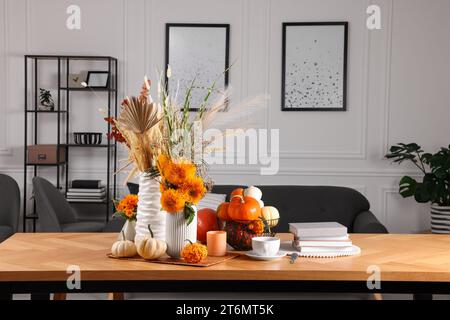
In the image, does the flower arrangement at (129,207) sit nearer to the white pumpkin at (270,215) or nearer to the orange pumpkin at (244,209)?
the orange pumpkin at (244,209)

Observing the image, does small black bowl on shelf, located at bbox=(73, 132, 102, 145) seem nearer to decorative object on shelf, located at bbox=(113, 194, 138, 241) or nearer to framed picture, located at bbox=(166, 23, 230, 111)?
framed picture, located at bbox=(166, 23, 230, 111)

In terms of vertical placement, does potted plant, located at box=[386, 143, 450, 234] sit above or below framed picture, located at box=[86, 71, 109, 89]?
below

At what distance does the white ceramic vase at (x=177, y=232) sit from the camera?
7.31ft

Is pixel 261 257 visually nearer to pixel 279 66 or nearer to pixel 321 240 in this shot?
pixel 321 240

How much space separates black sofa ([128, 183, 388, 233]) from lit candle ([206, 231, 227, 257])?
90.7 inches

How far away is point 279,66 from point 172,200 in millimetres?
3796

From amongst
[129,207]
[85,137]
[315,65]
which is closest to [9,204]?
[85,137]

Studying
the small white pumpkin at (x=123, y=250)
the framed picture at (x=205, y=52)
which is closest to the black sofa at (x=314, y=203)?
the framed picture at (x=205, y=52)

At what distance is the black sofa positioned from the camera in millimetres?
4688

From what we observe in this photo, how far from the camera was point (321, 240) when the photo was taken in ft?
7.75

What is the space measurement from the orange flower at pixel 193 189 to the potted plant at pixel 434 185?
351 cm

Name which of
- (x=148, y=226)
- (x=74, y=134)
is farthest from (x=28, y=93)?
(x=148, y=226)

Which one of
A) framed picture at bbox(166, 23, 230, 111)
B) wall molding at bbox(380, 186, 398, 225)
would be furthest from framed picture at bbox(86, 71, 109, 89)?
wall molding at bbox(380, 186, 398, 225)
